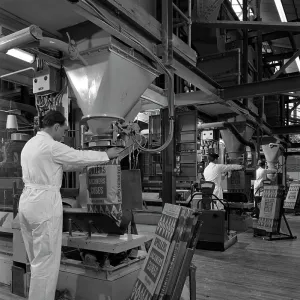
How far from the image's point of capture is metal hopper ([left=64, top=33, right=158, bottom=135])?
315 centimetres

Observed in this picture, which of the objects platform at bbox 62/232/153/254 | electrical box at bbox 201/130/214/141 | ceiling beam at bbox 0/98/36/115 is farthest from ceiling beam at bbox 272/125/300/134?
platform at bbox 62/232/153/254

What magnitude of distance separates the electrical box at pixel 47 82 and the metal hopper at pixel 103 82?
7.3 inches

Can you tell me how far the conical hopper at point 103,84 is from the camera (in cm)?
315

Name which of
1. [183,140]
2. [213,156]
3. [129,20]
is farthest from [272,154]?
[129,20]

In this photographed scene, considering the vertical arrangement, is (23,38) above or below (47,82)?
above

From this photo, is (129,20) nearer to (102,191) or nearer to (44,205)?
(102,191)

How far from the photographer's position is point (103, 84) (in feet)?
10.3

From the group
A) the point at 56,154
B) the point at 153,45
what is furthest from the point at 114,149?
the point at 153,45

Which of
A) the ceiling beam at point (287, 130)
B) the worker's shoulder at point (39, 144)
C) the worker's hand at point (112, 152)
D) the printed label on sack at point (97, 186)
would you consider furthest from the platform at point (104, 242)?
the ceiling beam at point (287, 130)

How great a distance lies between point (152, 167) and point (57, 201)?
6.55 m

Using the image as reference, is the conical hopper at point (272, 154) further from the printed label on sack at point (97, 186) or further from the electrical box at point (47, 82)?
the printed label on sack at point (97, 186)

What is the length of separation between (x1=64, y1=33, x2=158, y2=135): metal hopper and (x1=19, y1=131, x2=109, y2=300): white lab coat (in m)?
0.50

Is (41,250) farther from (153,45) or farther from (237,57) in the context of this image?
(237,57)

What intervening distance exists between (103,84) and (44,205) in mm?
1247
